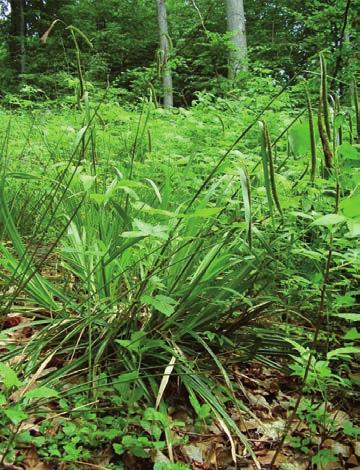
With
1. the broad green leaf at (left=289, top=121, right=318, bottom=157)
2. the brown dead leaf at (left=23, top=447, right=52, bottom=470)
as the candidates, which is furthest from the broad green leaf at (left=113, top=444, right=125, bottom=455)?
the broad green leaf at (left=289, top=121, right=318, bottom=157)

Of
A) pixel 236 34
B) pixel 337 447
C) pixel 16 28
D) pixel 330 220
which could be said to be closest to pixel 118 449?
pixel 337 447

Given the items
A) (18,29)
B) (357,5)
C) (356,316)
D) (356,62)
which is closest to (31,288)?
(356,316)

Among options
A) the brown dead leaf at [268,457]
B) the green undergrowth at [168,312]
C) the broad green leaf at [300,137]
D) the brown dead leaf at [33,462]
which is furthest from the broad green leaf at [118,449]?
the broad green leaf at [300,137]

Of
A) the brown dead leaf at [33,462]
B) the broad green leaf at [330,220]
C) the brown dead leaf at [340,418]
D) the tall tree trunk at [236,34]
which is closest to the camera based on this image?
the broad green leaf at [330,220]

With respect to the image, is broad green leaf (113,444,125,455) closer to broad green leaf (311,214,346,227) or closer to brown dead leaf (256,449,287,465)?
brown dead leaf (256,449,287,465)

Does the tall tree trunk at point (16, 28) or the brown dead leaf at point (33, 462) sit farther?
the tall tree trunk at point (16, 28)

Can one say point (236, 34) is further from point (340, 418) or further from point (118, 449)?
point (118, 449)

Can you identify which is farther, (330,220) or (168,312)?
(168,312)

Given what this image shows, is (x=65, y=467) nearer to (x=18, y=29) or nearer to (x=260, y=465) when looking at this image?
(x=260, y=465)

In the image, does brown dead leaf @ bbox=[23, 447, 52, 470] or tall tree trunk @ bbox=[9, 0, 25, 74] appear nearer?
brown dead leaf @ bbox=[23, 447, 52, 470]

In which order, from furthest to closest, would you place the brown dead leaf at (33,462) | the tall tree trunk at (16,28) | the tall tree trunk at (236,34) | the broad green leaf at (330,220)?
1. the tall tree trunk at (16,28)
2. the tall tree trunk at (236,34)
3. the brown dead leaf at (33,462)
4. the broad green leaf at (330,220)

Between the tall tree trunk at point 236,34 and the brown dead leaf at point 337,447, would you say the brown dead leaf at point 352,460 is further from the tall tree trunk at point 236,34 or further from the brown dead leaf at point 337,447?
the tall tree trunk at point 236,34

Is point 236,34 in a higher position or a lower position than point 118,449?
higher

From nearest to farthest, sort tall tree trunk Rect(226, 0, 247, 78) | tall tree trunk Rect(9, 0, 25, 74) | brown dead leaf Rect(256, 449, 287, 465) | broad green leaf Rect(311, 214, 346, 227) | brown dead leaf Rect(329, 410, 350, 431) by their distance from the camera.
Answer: broad green leaf Rect(311, 214, 346, 227)
brown dead leaf Rect(256, 449, 287, 465)
brown dead leaf Rect(329, 410, 350, 431)
tall tree trunk Rect(226, 0, 247, 78)
tall tree trunk Rect(9, 0, 25, 74)
